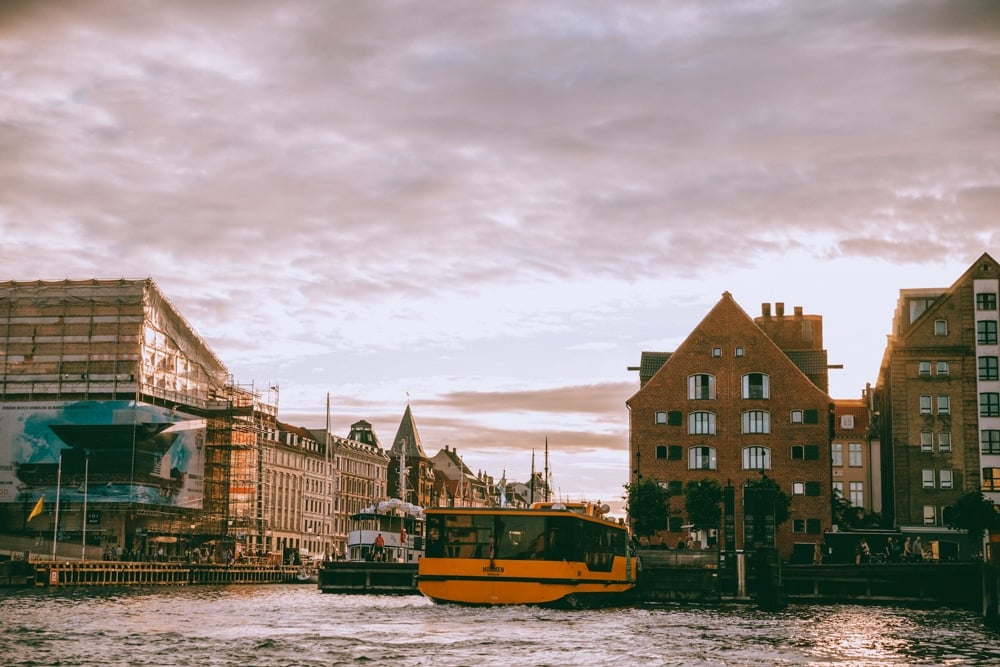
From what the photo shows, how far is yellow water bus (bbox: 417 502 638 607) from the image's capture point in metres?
48.6

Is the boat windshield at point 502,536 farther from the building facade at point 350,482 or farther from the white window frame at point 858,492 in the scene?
the building facade at point 350,482

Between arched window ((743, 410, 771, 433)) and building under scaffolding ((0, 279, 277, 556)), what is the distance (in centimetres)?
5000

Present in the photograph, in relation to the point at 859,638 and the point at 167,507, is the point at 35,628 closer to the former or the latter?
the point at 859,638

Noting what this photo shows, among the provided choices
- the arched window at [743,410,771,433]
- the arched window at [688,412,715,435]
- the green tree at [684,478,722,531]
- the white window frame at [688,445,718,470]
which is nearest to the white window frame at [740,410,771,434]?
the arched window at [743,410,771,433]

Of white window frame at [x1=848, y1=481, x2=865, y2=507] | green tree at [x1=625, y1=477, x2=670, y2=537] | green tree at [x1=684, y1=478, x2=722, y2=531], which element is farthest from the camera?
white window frame at [x1=848, y1=481, x2=865, y2=507]

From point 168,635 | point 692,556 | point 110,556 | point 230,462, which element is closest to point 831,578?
point 692,556

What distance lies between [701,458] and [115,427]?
173ft

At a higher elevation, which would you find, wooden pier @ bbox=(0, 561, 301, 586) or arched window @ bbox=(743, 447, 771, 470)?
arched window @ bbox=(743, 447, 771, 470)

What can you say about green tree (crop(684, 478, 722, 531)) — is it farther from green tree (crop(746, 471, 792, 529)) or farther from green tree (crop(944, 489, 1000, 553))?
green tree (crop(944, 489, 1000, 553))

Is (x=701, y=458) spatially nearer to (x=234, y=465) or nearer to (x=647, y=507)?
(x=647, y=507)

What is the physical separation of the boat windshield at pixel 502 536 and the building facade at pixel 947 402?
2442 inches

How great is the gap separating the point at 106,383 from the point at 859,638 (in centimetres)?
9005

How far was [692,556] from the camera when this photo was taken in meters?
81.4

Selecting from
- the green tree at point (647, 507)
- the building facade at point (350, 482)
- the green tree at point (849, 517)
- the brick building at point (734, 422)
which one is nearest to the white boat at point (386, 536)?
the green tree at point (647, 507)
